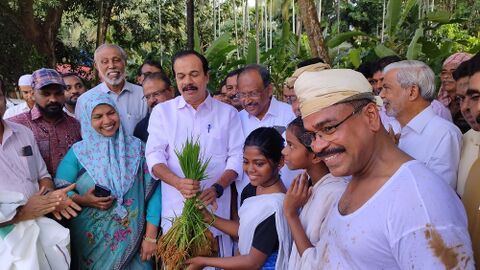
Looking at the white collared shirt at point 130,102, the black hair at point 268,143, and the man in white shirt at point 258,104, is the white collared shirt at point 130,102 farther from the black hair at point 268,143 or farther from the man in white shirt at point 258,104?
the black hair at point 268,143

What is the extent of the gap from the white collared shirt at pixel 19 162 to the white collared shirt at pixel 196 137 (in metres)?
0.78

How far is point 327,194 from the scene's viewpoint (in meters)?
2.11

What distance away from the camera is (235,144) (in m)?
3.37

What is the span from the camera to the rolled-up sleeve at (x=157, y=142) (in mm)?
3146

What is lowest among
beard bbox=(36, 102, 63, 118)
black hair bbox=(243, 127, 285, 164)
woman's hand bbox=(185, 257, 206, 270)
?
woman's hand bbox=(185, 257, 206, 270)

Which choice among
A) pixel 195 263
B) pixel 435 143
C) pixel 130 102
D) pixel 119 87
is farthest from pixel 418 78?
pixel 119 87

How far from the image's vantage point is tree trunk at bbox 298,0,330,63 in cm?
594

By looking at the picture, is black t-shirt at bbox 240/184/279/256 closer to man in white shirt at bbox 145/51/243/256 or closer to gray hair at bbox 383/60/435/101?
man in white shirt at bbox 145/51/243/256

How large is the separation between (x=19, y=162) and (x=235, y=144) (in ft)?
4.87

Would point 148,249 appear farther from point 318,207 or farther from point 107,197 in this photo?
point 318,207

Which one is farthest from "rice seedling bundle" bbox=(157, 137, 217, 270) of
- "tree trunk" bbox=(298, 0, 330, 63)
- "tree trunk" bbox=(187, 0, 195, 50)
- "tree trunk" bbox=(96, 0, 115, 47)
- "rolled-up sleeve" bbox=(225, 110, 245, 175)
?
"tree trunk" bbox=(96, 0, 115, 47)

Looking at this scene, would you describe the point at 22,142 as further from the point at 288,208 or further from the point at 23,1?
the point at 23,1

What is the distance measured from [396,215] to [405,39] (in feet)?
21.9

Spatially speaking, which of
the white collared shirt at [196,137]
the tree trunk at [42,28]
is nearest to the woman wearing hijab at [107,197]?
the white collared shirt at [196,137]
